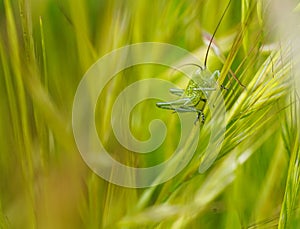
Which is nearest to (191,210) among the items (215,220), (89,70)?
(215,220)

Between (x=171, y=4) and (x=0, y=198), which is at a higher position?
(x=171, y=4)

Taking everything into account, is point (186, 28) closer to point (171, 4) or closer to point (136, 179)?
point (171, 4)

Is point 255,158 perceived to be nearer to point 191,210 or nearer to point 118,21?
point 191,210
